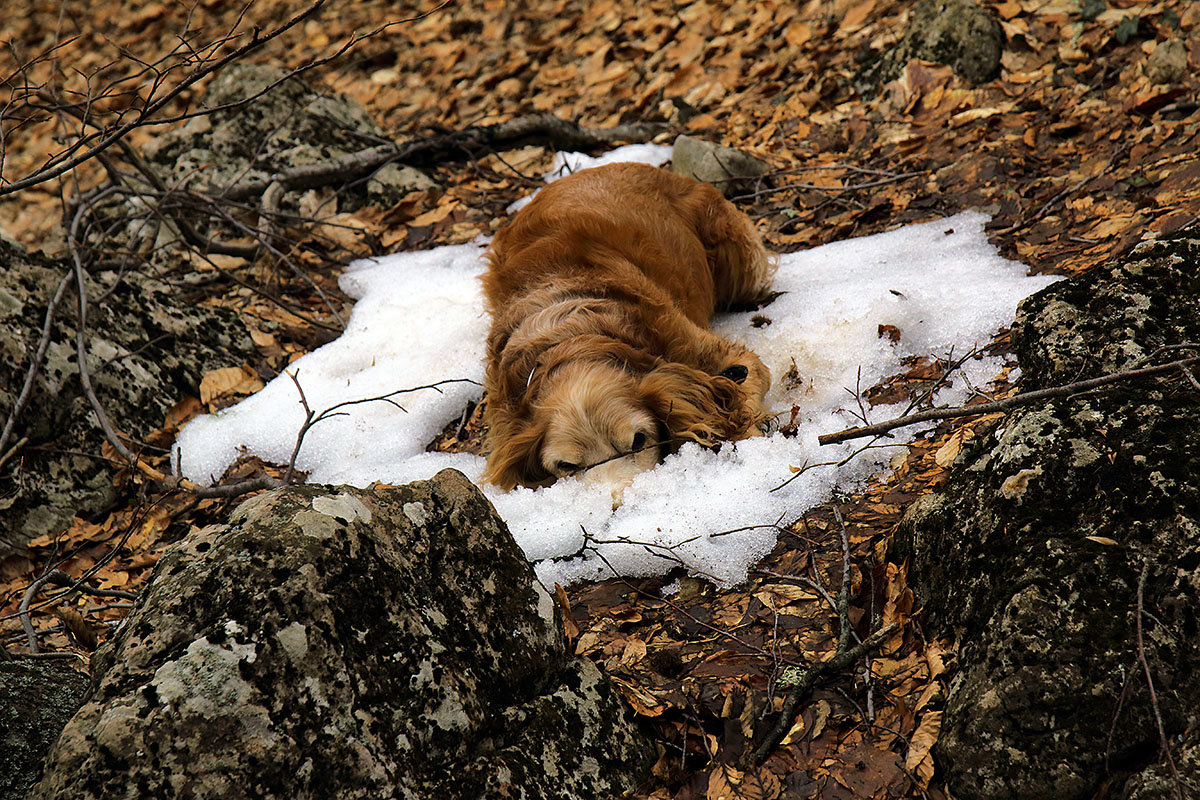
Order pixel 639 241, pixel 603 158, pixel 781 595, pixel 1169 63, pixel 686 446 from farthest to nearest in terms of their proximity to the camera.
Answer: pixel 603 158, pixel 1169 63, pixel 639 241, pixel 686 446, pixel 781 595

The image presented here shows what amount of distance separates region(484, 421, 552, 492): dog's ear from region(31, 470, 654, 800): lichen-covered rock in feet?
5.10

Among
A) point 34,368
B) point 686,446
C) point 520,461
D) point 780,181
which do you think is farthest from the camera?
point 780,181

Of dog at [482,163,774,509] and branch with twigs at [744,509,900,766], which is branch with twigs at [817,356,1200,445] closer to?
branch with twigs at [744,509,900,766]

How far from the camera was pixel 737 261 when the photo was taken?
498 centimetres

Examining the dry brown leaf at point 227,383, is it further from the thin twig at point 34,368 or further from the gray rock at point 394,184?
the gray rock at point 394,184

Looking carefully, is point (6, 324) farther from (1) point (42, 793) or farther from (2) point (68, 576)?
(1) point (42, 793)

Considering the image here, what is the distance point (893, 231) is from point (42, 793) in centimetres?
467

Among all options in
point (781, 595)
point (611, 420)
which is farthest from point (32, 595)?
point (781, 595)

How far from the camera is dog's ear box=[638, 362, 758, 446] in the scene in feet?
12.3

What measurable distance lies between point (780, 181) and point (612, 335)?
2.59 metres

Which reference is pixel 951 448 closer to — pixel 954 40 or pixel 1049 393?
pixel 1049 393

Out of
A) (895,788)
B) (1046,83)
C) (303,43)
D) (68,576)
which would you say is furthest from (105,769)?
(303,43)

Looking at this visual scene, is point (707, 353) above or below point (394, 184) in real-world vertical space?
below

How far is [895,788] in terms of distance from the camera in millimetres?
1839
